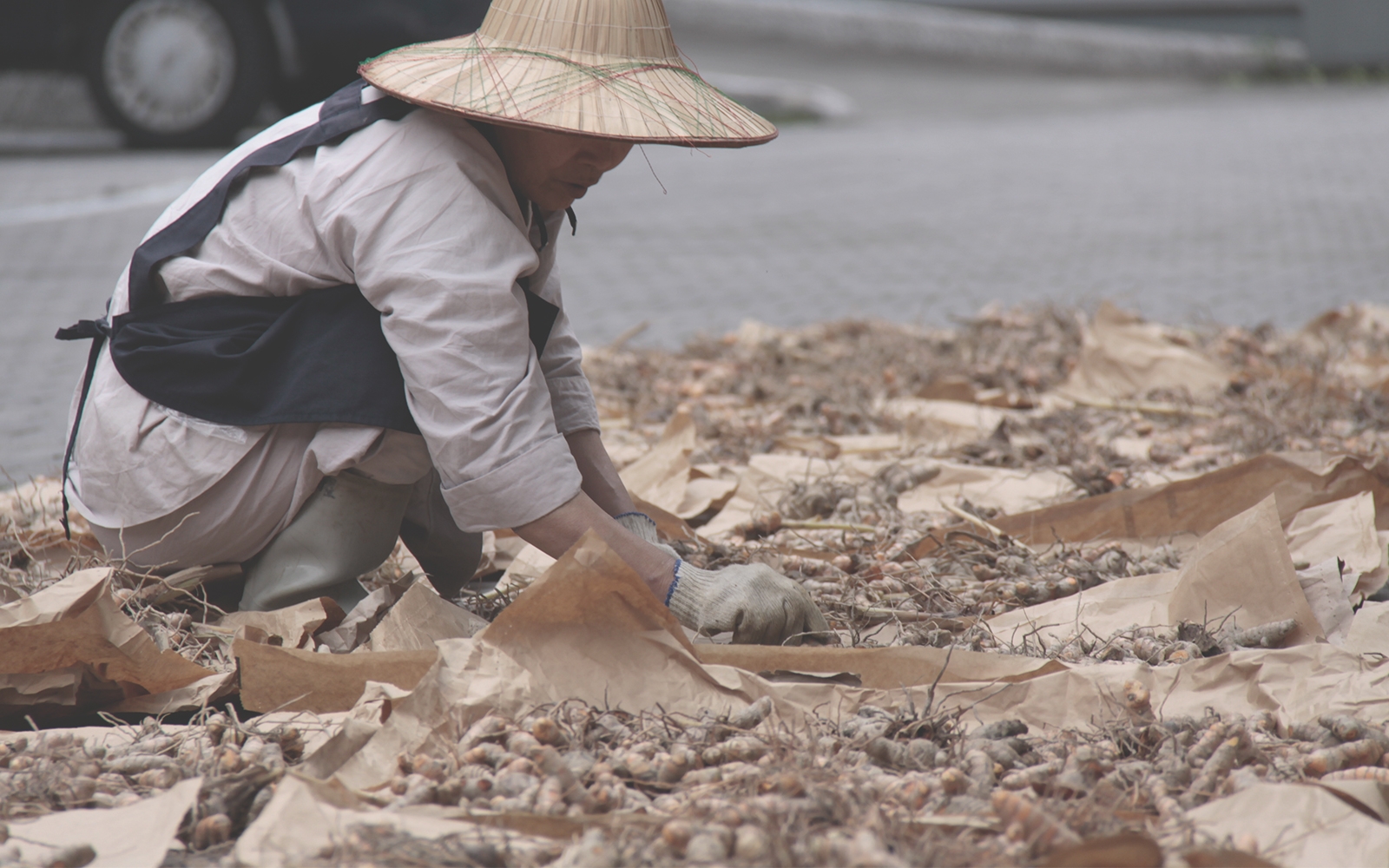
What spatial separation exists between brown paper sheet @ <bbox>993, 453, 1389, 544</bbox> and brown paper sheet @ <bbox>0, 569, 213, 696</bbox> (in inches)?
63.7

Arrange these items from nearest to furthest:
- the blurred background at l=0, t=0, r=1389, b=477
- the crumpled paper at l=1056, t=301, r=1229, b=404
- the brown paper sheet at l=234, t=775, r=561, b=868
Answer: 1. the brown paper sheet at l=234, t=775, r=561, b=868
2. the crumpled paper at l=1056, t=301, r=1229, b=404
3. the blurred background at l=0, t=0, r=1389, b=477

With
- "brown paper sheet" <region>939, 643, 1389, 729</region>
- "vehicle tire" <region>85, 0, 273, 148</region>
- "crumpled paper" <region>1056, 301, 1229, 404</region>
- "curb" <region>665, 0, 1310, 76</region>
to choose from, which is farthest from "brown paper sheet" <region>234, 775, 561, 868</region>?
"curb" <region>665, 0, 1310, 76</region>

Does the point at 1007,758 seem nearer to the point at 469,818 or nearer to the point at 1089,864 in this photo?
the point at 1089,864

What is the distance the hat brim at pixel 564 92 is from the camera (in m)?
1.76

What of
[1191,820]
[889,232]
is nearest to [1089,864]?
[1191,820]

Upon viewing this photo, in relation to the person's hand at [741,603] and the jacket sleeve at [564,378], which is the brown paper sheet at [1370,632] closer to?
the person's hand at [741,603]

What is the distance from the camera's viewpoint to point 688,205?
8148 millimetres

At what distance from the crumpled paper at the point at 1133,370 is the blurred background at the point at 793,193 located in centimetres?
86

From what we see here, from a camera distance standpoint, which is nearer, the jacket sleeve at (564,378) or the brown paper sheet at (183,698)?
the brown paper sheet at (183,698)

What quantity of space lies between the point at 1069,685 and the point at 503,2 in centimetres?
126

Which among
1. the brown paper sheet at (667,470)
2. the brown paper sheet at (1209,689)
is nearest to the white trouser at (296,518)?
the brown paper sheet at (667,470)

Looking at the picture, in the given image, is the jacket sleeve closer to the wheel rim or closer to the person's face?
the person's face

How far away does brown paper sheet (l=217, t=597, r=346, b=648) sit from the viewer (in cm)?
196

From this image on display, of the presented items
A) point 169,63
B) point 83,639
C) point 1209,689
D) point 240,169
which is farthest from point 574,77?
point 169,63
